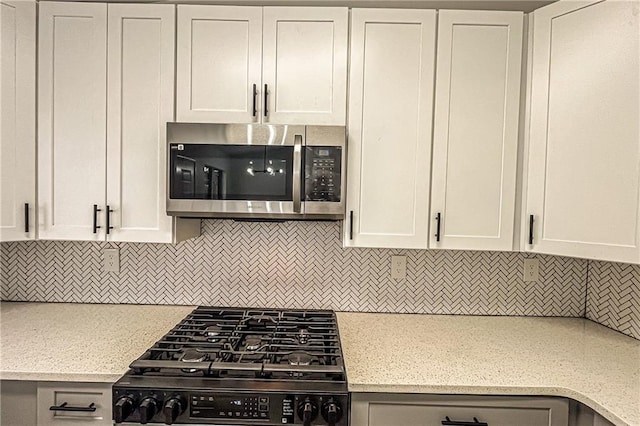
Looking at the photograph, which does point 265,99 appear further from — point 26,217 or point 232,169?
point 26,217

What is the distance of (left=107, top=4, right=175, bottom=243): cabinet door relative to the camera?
174cm

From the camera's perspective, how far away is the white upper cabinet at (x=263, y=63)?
1.73 meters

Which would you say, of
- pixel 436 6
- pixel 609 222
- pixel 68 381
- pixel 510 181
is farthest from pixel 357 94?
pixel 68 381

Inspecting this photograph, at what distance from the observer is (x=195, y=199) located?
169cm

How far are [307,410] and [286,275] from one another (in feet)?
3.04

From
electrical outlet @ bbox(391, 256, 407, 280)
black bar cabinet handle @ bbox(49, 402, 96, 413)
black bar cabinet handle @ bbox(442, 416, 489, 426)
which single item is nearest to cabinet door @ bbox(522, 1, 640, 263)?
electrical outlet @ bbox(391, 256, 407, 280)

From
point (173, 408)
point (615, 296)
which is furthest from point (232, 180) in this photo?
point (615, 296)

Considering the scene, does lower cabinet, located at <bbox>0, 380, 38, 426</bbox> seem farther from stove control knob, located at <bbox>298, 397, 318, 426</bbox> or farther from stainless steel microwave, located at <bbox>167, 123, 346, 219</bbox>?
stove control knob, located at <bbox>298, 397, 318, 426</bbox>

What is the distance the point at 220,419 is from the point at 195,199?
0.86 m

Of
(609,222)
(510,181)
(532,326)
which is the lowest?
(532,326)

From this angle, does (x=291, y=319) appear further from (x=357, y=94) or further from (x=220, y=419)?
(x=357, y=94)

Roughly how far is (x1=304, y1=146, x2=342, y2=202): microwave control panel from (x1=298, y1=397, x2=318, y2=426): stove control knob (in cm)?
79

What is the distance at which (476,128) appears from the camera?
5.72ft

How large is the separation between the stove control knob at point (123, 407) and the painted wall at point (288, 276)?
2.82 feet
